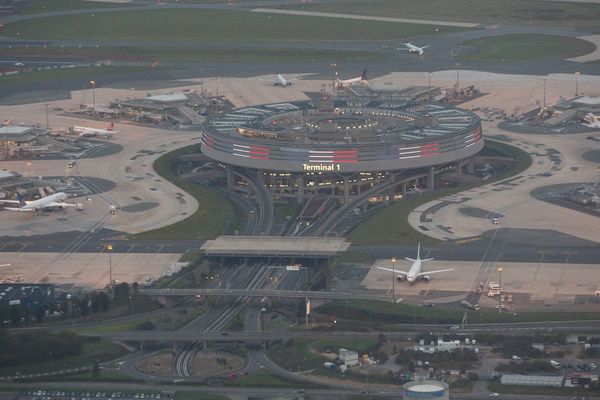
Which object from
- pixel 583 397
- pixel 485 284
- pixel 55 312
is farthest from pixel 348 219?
pixel 583 397

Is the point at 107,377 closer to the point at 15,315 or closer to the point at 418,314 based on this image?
the point at 15,315

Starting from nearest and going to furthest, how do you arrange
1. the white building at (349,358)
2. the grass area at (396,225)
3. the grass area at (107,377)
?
the grass area at (107,377)
the white building at (349,358)
the grass area at (396,225)

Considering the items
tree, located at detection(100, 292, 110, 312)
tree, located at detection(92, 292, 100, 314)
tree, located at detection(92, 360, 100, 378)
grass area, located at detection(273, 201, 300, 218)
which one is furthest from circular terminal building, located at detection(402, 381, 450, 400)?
grass area, located at detection(273, 201, 300, 218)

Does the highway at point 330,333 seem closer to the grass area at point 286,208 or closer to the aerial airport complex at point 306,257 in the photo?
the aerial airport complex at point 306,257

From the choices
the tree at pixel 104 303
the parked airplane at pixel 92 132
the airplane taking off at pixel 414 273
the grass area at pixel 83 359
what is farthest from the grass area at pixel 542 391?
the parked airplane at pixel 92 132

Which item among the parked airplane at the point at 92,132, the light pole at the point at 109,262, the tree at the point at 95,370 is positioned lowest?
the parked airplane at the point at 92,132

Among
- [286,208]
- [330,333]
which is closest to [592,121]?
[286,208]
